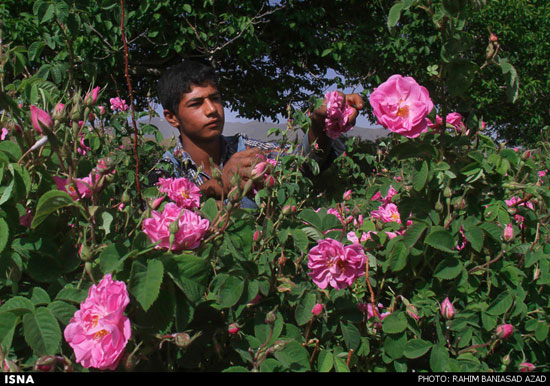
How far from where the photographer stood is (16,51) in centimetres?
98

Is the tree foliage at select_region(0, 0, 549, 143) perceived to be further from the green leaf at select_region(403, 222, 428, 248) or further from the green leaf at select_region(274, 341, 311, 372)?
the green leaf at select_region(274, 341, 311, 372)

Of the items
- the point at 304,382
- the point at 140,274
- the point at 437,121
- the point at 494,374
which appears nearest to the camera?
the point at 140,274

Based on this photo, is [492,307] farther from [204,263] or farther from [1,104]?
[1,104]

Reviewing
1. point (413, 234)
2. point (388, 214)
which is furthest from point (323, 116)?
point (413, 234)

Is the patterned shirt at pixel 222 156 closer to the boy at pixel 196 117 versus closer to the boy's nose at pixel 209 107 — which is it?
the boy at pixel 196 117

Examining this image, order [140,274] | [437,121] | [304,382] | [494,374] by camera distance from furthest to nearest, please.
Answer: [437,121] < [494,374] < [304,382] < [140,274]

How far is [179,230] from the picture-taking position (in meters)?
0.67

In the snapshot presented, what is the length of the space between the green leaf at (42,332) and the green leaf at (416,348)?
60 centimetres

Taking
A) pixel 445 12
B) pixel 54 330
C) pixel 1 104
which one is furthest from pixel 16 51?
pixel 445 12

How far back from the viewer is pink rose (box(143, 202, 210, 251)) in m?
0.68

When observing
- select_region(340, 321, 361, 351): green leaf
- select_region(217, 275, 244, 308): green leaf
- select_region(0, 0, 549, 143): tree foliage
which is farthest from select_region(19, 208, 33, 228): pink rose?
select_region(0, 0, 549, 143): tree foliage

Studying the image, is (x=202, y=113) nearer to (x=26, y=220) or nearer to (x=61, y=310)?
(x=26, y=220)

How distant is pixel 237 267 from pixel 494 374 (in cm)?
53

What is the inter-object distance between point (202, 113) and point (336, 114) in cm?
108
